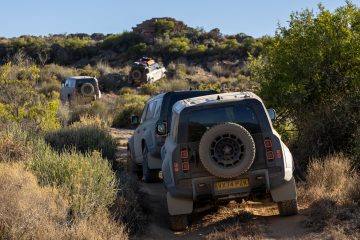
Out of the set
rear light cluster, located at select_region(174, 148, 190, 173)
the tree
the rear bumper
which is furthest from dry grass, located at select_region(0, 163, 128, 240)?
the tree

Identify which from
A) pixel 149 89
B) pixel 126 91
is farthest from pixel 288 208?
pixel 126 91

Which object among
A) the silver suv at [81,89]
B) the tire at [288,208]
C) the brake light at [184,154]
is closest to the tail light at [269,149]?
the tire at [288,208]

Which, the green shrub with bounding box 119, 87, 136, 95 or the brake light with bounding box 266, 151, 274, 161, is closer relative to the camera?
the brake light with bounding box 266, 151, 274, 161

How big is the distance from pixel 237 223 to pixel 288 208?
0.87 m

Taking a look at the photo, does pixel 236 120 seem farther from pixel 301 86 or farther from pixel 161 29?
pixel 161 29

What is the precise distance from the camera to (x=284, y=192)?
7.65 m

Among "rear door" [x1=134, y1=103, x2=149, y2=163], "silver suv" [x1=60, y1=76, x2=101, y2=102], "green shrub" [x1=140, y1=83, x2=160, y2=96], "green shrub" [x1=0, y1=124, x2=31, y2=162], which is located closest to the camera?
"green shrub" [x1=0, y1=124, x2=31, y2=162]

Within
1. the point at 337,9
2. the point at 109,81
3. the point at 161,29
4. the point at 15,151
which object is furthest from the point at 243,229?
the point at 161,29

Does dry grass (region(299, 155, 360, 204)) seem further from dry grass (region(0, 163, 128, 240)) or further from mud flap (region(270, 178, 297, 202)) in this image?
dry grass (region(0, 163, 128, 240))

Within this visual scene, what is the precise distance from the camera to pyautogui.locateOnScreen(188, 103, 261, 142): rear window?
24.8 ft

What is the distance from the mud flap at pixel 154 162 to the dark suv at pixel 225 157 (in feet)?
10.1

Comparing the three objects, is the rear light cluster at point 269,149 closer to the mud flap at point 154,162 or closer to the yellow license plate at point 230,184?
the yellow license plate at point 230,184

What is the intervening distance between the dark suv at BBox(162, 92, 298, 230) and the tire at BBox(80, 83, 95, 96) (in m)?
19.9

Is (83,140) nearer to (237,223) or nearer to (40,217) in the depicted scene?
(237,223)
